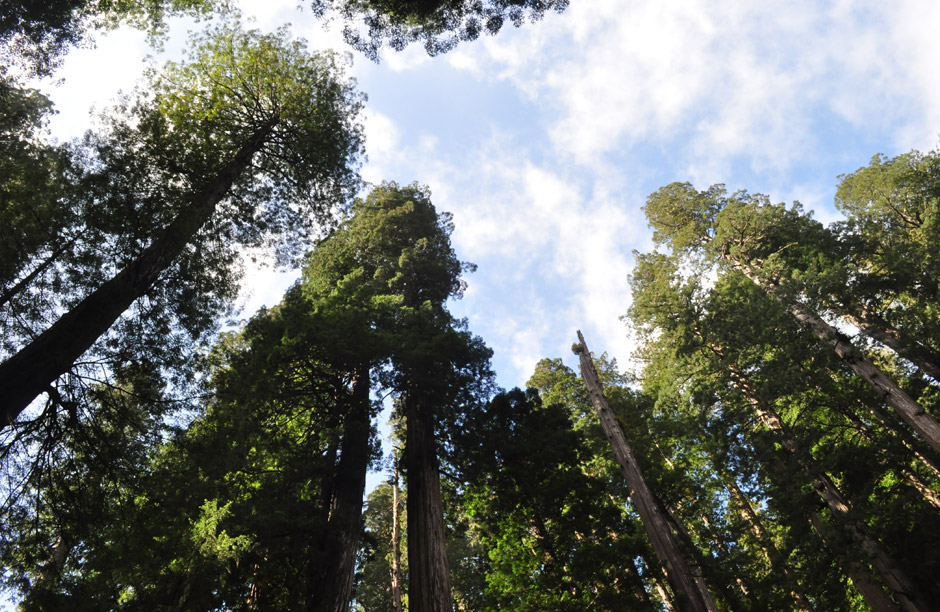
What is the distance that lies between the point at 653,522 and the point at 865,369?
9203 millimetres

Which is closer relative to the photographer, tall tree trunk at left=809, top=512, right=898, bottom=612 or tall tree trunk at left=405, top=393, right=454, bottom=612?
tall tree trunk at left=405, top=393, right=454, bottom=612

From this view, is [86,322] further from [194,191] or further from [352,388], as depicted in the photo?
[352,388]

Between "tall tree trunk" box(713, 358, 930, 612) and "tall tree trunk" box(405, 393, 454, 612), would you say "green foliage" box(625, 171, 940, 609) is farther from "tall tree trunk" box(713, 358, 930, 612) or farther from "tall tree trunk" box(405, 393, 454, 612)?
"tall tree trunk" box(405, 393, 454, 612)

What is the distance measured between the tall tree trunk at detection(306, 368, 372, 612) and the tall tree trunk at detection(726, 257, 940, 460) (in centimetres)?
1348

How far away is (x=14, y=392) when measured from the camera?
4.21 m

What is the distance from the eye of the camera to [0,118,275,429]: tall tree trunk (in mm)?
4289

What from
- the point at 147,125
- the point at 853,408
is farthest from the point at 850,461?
the point at 147,125

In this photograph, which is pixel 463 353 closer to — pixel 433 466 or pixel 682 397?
pixel 433 466

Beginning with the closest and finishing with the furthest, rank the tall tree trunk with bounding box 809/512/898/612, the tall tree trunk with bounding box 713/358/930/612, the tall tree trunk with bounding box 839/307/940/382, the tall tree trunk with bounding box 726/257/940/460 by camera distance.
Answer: the tall tree trunk with bounding box 713/358/930/612, the tall tree trunk with bounding box 809/512/898/612, the tall tree trunk with bounding box 726/257/940/460, the tall tree trunk with bounding box 839/307/940/382

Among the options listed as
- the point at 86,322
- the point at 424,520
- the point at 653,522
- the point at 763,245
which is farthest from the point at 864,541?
the point at 86,322

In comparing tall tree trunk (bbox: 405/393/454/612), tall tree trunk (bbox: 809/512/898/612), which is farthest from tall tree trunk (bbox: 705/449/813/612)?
tall tree trunk (bbox: 405/393/454/612)

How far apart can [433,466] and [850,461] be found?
429 inches

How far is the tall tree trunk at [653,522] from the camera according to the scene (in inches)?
263

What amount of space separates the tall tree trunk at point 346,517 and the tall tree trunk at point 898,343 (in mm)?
14522
